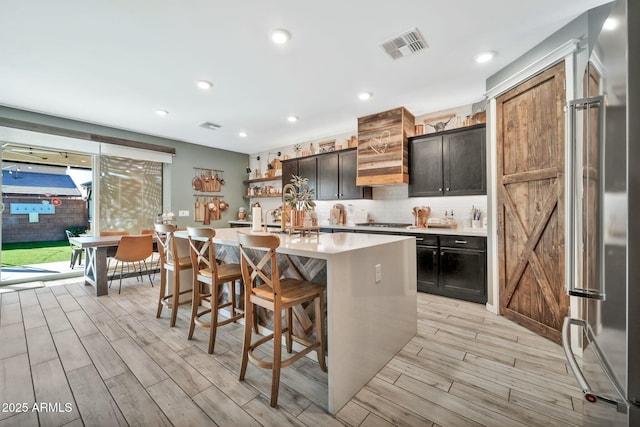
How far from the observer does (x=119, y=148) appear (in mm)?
4961

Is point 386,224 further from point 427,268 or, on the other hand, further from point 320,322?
point 320,322

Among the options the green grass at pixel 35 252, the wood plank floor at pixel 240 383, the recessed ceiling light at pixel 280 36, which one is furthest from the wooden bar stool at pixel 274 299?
the green grass at pixel 35 252

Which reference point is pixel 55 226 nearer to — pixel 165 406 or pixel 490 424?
pixel 165 406

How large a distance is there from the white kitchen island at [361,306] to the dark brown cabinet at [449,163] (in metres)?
1.82

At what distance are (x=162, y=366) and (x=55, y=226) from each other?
27.6 feet

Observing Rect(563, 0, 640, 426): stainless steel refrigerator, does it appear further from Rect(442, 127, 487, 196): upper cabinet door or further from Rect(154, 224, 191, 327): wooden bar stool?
Rect(154, 224, 191, 327): wooden bar stool

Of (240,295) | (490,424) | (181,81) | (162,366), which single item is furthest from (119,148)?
(490,424)

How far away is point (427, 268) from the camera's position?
3754 millimetres

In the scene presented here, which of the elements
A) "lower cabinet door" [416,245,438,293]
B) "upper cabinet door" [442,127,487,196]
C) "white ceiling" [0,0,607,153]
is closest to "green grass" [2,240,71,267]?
"white ceiling" [0,0,607,153]

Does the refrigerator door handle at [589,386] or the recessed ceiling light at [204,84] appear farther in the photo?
the recessed ceiling light at [204,84]

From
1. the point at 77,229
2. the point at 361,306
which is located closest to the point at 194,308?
the point at 361,306

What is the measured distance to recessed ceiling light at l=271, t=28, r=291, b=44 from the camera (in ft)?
7.58

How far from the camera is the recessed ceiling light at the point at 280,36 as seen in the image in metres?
2.31

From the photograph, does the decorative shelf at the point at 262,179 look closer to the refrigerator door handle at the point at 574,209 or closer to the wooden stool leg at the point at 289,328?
the wooden stool leg at the point at 289,328
